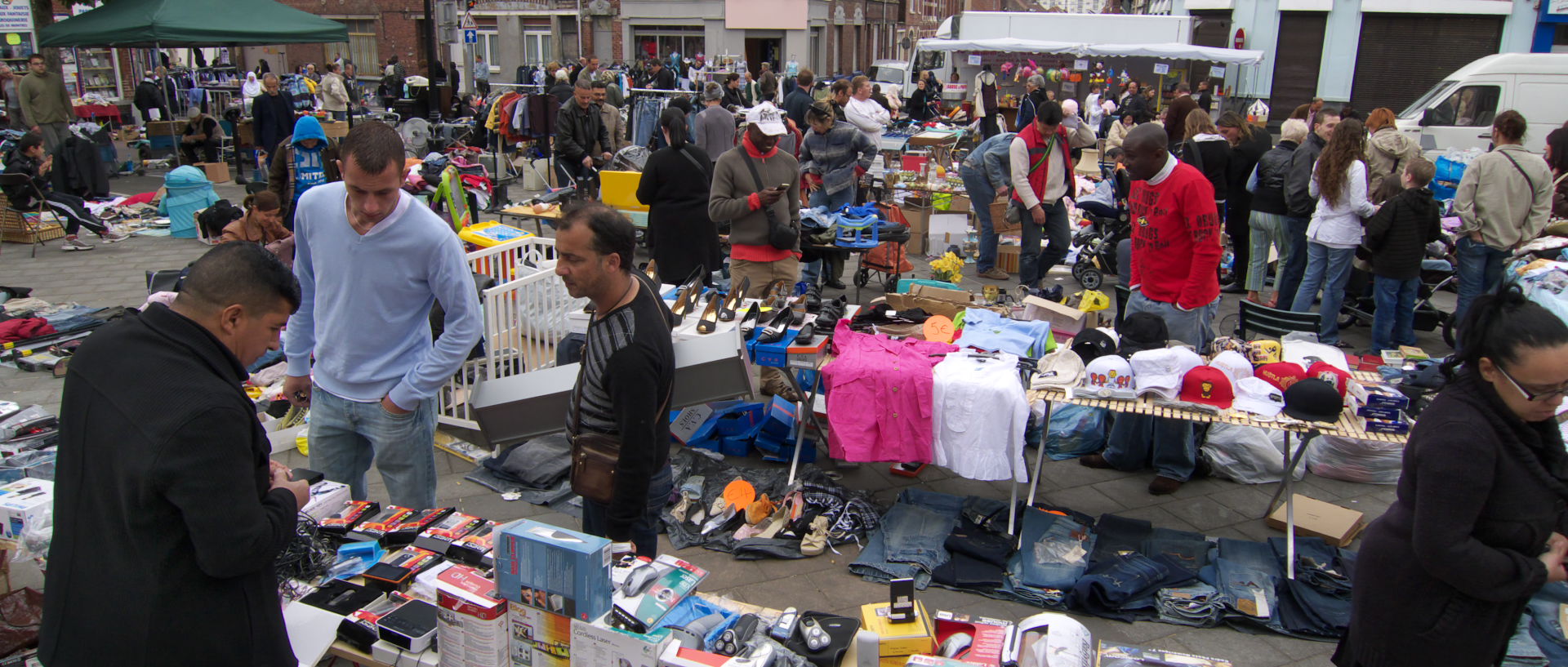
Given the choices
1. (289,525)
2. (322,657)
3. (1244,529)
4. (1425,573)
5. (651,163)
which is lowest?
(1244,529)

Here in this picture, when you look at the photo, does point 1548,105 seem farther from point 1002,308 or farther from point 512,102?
point 512,102

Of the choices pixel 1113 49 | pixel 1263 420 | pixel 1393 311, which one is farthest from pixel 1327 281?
pixel 1113 49

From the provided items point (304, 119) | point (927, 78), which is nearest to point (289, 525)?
point (304, 119)

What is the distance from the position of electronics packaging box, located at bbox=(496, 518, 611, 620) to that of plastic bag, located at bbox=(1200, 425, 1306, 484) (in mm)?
4154

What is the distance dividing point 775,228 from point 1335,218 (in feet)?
13.8

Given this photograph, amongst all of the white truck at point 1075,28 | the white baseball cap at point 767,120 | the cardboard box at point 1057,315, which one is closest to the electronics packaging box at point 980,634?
the cardboard box at point 1057,315

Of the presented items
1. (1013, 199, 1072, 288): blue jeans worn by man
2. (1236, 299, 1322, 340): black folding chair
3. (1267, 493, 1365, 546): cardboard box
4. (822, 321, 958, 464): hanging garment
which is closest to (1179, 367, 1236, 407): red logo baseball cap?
(1267, 493, 1365, 546): cardboard box

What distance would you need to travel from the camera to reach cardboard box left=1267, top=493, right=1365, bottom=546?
4.71 meters

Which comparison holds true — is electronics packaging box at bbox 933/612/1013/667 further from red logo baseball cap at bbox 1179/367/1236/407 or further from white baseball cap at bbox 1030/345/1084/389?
red logo baseball cap at bbox 1179/367/1236/407

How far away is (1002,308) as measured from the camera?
636 centimetres

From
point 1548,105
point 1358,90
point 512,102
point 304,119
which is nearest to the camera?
point 304,119

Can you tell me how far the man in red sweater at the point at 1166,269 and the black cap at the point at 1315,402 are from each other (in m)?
1.00

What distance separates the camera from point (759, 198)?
6.11 metres

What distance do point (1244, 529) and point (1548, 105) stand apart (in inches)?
484
